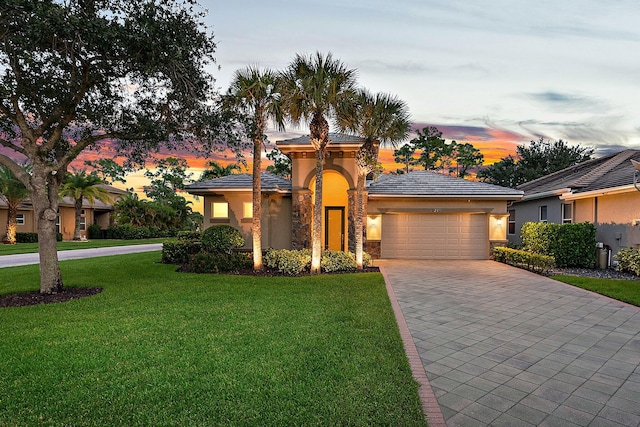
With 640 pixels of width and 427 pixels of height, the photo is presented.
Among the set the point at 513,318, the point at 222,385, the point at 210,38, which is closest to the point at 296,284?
the point at 513,318

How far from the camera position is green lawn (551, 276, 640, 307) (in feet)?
26.2

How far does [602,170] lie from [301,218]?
13.5 m

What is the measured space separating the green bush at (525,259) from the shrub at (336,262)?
249 inches

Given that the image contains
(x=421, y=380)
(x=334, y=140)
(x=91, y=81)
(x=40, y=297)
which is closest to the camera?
(x=421, y=380)

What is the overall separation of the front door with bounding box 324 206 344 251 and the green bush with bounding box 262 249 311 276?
3761mm

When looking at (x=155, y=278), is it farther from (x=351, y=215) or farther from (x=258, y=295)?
(x=351, y=215)

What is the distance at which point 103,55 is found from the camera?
732 centimetres

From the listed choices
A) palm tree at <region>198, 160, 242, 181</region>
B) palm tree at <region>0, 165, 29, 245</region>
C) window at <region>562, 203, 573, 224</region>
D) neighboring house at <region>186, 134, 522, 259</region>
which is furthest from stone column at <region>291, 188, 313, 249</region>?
palm tree at <region>0, 165, 29, 245</region>

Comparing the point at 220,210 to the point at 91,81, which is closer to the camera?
the point at 91,81

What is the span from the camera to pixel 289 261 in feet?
37.4

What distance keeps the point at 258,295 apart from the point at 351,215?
257 inches

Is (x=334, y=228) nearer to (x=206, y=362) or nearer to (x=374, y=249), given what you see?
(x=374, y=249)

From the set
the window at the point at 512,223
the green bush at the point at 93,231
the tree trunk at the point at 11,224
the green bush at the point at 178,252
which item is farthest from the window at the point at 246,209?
the green bush at the point at 93,231

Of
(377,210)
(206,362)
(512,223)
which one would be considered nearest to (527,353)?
(206,362)
